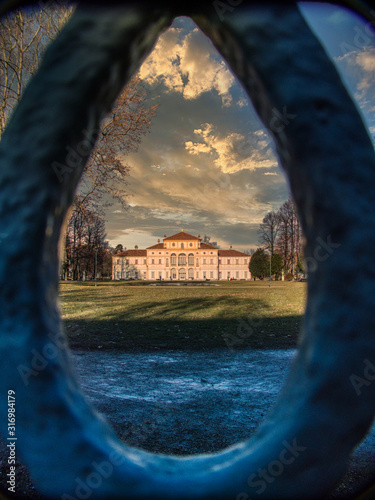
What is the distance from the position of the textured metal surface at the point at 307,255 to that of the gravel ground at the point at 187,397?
61.8 inches

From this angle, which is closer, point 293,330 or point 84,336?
point 84,336

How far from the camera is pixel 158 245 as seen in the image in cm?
10175

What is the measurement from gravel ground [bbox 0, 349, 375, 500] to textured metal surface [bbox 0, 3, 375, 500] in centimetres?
157

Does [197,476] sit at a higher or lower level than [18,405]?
lower

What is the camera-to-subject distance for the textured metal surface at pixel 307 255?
0.63 m

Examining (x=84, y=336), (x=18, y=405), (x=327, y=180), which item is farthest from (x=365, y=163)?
(x=84, y=336)

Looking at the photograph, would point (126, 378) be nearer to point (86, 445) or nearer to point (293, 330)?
point (86, 445)

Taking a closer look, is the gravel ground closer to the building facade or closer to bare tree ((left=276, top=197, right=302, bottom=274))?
bare tree ((left=276, top=197, right=302, bottom=274))

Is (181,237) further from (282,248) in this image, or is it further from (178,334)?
(178,334)

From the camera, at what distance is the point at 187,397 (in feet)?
13.3

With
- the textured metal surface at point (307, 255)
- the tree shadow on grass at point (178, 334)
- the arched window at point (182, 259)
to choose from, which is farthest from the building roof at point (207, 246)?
the textured metal surface at point (307, 255)

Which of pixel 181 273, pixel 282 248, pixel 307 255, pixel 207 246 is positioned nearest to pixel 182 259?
pixel 181 273

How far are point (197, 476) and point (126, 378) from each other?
4427mm

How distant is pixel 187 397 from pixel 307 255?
385cm
